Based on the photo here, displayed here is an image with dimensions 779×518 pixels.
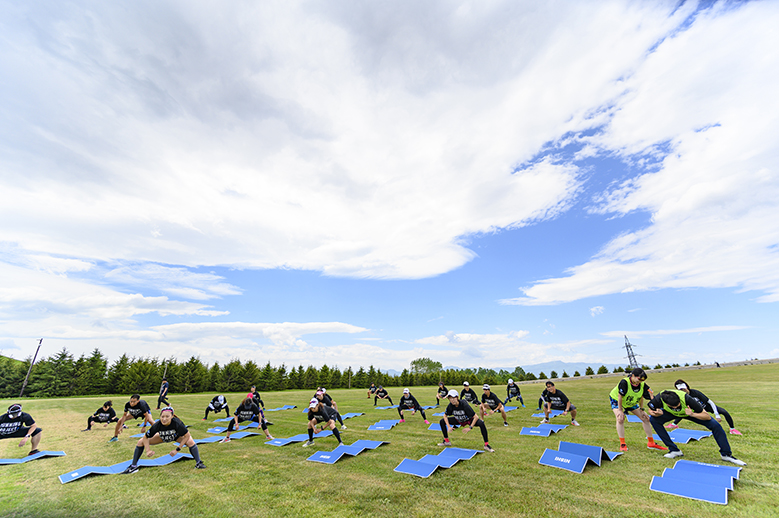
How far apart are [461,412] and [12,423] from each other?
18.0 meters

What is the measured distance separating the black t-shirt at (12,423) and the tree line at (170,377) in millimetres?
54339

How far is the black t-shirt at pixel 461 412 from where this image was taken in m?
12.1

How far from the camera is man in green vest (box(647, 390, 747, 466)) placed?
8.60 meters

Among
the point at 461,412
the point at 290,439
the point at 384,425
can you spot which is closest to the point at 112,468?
the point at 290,439

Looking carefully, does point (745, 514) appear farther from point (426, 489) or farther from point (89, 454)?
point (89, 454)

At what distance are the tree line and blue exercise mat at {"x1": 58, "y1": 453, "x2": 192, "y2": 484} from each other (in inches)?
2028

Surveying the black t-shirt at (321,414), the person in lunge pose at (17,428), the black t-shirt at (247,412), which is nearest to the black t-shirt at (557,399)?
the black t-shirt at (321,414)

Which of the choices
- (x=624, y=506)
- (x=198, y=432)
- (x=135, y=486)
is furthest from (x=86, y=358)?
Result: (x=624, y=506)

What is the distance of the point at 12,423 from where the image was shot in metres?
12.8

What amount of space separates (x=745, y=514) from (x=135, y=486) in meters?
13.9

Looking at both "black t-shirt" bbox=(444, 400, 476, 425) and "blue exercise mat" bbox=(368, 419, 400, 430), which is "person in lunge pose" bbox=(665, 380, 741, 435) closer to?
"black t-shirt" bbox=(444, 400, 476, 425)

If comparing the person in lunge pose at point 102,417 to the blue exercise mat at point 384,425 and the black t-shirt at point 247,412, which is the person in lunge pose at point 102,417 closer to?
the black t-shirt at point 247,412

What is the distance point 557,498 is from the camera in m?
7.05

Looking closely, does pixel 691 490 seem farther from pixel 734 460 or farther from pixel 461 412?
pixel 461 412
